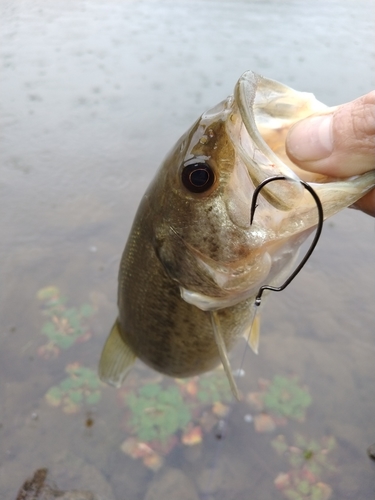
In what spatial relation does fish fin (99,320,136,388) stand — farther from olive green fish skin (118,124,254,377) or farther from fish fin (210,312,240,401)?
fish fin (210,312,240,401)

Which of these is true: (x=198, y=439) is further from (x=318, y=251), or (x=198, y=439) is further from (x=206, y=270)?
(x=318, y=251)

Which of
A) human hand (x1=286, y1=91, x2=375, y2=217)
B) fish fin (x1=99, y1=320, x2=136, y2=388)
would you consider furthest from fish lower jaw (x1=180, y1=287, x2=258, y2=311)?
fish fin (x1=99, y1=320, x2=136, y2=388)

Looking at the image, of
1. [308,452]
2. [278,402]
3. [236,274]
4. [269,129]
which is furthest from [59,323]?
[269,129]

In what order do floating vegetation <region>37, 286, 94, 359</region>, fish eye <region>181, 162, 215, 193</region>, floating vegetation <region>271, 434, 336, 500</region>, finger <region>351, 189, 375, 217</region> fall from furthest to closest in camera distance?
floating vegetation <region>37, 286, 94, 359</region> → floating vegetation <region>271, 434, 336, 500</region> → finger <region>351, 189, 375, 217</region> → fish eye <region>181, 162, 215, 193</region>

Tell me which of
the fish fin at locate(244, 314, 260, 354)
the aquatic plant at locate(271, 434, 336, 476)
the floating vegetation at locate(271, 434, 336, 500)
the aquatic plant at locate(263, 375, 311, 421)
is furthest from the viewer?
the aquatic plant at locate(263, 375, 311, 421)

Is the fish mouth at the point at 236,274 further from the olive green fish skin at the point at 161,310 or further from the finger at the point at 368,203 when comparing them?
the finger at the point at 368,203
